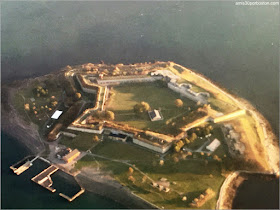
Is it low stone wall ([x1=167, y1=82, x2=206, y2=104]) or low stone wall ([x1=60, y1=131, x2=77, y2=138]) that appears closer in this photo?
low stone wall ([x1=60, y1=131, x2=77, y2=138])

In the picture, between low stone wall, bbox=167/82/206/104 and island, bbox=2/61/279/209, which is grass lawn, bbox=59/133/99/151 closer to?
island, bbox=2/61/279/209

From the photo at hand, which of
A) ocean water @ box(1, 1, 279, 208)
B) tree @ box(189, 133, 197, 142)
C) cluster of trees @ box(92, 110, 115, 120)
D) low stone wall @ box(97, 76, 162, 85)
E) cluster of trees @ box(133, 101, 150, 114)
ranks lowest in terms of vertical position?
tree @ box(189, 133, 197, 142)

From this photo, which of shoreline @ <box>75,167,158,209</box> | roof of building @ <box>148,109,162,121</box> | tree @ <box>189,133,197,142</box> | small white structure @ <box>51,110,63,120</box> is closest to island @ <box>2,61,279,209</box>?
small white structure @ <box>51,110,63,120</box>

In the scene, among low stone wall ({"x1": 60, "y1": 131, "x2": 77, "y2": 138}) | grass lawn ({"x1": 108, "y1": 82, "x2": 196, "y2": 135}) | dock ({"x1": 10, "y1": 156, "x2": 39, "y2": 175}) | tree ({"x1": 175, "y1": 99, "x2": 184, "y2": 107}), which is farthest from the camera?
tree ({"x1": 175, "y1": 99, "x2": 184, "y2": 107})

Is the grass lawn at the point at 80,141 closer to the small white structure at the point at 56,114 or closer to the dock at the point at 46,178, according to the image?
the dock at the point at 46,178

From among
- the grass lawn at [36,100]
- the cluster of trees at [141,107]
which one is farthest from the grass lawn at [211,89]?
the grass lawn at [36,100]

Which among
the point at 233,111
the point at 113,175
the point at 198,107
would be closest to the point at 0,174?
the point at 113,175

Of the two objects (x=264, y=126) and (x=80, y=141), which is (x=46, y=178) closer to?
(x=80, y=141)

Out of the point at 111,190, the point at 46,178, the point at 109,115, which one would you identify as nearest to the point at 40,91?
the point at 109,115
